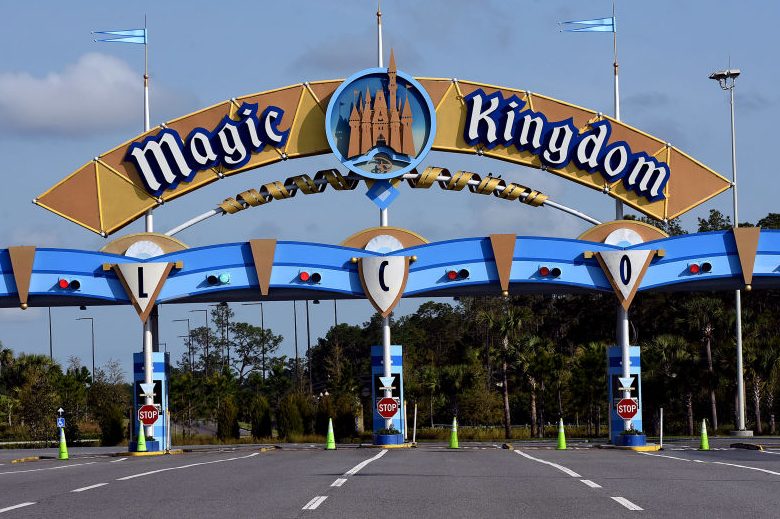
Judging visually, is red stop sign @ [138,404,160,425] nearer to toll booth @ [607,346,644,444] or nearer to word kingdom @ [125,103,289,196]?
word kingdom @ [125,103,289,196]

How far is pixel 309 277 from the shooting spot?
44812 mm

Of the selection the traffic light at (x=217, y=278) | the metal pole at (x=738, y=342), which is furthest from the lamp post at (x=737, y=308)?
the traffic light at (x=217, y=278)

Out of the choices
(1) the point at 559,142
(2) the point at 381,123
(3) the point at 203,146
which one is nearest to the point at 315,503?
(2) the point at 381,123

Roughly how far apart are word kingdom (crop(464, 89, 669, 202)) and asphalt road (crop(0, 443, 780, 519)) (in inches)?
829

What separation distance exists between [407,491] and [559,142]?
29717mm

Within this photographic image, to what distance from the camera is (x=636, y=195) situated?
156 ft

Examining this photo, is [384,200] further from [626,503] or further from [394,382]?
[626,503]

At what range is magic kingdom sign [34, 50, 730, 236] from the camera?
4600 cm

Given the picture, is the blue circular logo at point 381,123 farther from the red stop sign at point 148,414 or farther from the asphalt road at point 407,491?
the asphalt road at point 407,491

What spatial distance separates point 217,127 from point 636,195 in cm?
1537

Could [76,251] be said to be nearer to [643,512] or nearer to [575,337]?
[643,512]

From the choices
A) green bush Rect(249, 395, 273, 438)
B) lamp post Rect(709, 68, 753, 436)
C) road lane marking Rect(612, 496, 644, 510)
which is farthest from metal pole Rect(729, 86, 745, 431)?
road lane marking Rect(612, 496, 644, 510)

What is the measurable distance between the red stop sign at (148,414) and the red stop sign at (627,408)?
51.3 feet

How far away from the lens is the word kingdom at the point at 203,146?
46094mm
